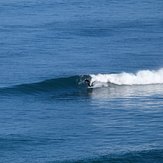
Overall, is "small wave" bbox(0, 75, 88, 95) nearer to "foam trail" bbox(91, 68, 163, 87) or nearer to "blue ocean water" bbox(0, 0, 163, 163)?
"blue ocean water" bbox(0, 0, 163, 163)

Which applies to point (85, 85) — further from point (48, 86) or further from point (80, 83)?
point (48, 86)

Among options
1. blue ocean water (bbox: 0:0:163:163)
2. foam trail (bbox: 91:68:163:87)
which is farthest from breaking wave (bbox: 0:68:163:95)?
blue ocean water (bbox: 0:0:163:163)

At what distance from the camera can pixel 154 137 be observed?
4178 centimetres

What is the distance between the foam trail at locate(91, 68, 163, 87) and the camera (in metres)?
62.2

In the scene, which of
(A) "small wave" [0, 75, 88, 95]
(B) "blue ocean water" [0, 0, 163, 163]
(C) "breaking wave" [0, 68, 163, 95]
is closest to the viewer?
(B) "blue ocean water" [0, 0, 163, 163]

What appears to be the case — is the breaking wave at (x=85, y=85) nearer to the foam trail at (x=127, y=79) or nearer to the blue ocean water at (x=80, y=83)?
the foam trail at (x=127, y=79)

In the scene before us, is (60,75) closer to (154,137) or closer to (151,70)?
(151,70)

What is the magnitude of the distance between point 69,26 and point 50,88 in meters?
35.6

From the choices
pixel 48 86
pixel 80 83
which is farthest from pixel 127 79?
pixel 48 86

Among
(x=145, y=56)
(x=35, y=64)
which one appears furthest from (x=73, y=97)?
(x=145, y=56)

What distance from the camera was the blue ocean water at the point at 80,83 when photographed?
4025 cm

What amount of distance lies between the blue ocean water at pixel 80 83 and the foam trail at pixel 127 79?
0.12m

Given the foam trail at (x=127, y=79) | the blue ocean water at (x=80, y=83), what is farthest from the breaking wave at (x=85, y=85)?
the blue ocean water at (x=80, y=83)

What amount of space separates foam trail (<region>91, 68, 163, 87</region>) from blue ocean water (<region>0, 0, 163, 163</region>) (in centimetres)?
12
